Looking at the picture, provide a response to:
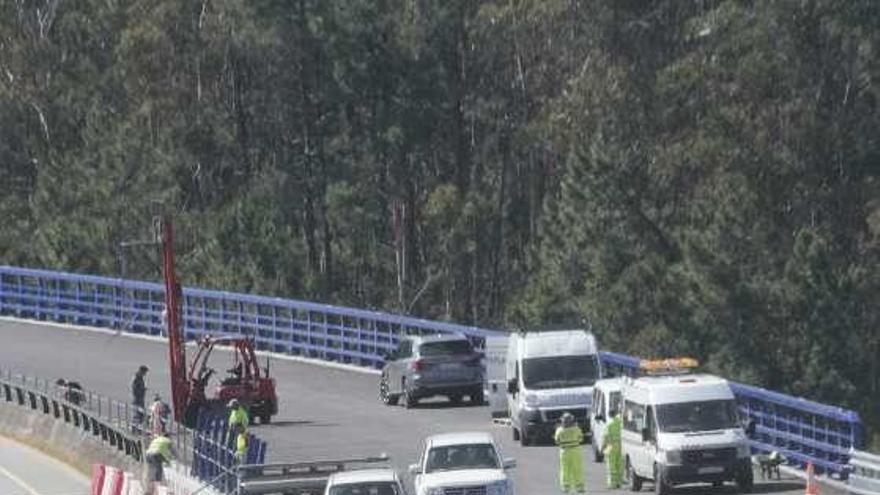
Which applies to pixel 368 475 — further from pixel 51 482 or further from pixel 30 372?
pixel 30 372

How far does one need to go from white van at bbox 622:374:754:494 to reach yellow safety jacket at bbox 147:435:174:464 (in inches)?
316

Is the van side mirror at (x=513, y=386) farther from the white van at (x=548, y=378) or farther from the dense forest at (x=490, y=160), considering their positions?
the dense forest at (x=490, y=160)

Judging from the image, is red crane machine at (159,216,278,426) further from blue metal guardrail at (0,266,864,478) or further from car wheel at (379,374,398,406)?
blue metal guardrail at (0,266,864,478)

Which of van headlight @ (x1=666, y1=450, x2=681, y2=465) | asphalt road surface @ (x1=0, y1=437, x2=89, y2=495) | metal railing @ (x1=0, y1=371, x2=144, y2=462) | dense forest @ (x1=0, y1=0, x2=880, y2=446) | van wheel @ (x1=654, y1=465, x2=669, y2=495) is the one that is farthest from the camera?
dense forest @ (x1=0, y1=0, x2=880, y2=446)

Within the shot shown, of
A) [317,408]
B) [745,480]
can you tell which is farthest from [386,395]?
[745,480]

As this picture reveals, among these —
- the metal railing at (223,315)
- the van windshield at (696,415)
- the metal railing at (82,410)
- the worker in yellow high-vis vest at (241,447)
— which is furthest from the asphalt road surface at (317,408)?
the worker in yellow high-vis vest at (241,447)

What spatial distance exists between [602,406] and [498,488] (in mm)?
7283

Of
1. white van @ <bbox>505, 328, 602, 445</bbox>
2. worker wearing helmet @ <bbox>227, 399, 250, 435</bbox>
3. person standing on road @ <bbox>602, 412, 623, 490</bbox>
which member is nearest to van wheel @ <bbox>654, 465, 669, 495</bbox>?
person standing on road @ <bbox>602, 412, 623, 490</bbox>

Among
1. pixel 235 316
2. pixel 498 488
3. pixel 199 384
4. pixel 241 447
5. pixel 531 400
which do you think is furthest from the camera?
pixel 235 316

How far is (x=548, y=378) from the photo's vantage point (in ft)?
158

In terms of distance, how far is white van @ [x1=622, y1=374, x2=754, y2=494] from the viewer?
39719mm

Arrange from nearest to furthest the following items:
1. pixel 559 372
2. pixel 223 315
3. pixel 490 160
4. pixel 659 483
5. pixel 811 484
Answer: pixel 811 484 < pixel 659 483 < pixel 559 372 < pixel 223 315 < pixel 490 160

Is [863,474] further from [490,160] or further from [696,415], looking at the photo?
[490,160]

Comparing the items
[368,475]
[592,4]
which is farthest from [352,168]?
[368,475]
